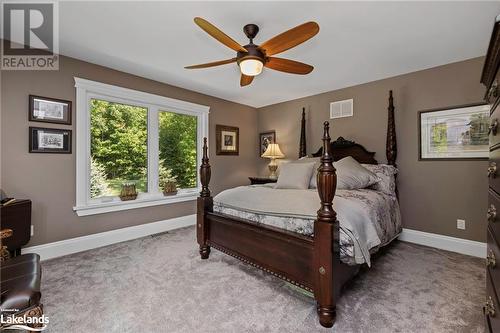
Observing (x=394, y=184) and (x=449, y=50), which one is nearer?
(x=449, y=50)

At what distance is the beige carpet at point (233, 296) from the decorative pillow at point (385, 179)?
836mm

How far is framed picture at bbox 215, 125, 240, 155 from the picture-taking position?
15.0ft

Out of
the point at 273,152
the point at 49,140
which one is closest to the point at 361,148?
the point at 273,152

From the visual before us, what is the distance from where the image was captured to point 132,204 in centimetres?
339

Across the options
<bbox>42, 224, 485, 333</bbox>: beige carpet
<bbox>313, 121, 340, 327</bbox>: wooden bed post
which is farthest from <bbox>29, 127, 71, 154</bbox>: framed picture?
<bbox>313, 121, 340, 327</bbox>: wooden bed post

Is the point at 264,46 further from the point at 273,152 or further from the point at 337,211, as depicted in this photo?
the point at 273,152

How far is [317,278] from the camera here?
1.61 metres

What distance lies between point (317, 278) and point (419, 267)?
162cm

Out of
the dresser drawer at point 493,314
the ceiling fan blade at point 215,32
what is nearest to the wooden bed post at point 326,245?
the dresser drawer at point 493,314

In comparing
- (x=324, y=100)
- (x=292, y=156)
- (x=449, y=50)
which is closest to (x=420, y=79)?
(x=449, y=50)

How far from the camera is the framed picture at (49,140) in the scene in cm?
258

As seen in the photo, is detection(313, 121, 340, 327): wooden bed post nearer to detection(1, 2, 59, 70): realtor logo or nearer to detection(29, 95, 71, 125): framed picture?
detection(1, 2, 59, 70): realtor logo

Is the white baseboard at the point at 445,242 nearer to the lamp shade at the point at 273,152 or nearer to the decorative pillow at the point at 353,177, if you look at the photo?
the decorative pillow at the point at 353,177

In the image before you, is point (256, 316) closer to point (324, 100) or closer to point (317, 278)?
point (317, 278)
